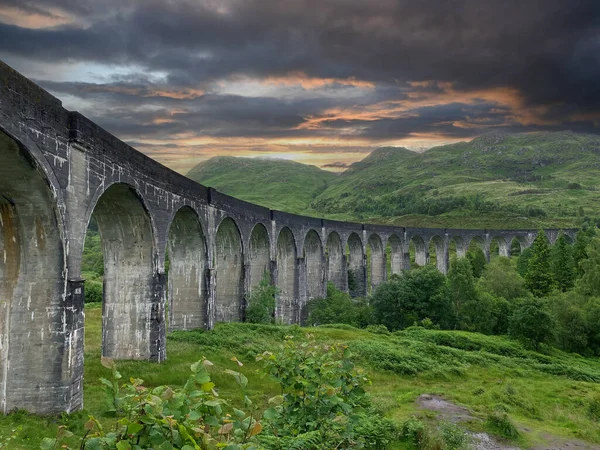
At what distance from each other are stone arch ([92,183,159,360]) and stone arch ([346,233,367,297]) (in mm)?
39258

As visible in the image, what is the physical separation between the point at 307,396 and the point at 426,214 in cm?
12642

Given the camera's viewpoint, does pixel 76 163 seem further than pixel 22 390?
Yes

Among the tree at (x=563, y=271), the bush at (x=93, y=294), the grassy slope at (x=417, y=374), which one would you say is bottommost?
the grassy slope at (x=417, y=374)

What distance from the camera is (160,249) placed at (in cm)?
2181

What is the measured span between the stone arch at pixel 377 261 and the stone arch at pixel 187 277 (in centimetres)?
3652

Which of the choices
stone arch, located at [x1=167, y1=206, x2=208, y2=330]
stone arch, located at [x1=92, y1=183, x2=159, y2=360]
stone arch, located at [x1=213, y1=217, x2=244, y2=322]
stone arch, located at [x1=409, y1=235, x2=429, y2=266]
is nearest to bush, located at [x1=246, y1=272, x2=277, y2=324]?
stone arch, located at [x1=213, y1=217, x2=244, y2=322]

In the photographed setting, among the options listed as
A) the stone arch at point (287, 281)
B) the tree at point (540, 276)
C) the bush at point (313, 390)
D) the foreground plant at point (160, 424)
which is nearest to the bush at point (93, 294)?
the stone arch at point (287, 281)

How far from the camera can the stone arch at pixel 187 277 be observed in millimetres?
27844

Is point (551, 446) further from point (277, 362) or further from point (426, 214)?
point (426, 214)

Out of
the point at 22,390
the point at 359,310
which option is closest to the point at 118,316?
the point at 22,390

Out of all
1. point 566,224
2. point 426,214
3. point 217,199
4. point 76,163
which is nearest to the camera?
point 76,163

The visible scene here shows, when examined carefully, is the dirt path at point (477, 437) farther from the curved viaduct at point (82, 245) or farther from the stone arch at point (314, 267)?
the stone arch at point (314, 267)

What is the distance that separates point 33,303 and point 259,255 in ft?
85.6

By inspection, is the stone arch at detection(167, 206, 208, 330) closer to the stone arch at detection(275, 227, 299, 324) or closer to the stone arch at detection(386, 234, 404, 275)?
the stone arch at detection(275, 227, 299, 324)
